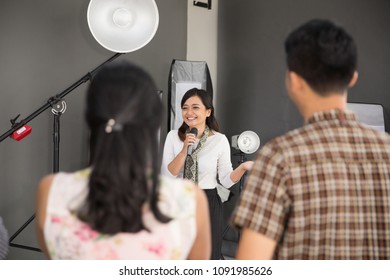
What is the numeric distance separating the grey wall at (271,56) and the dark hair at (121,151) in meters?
2.71

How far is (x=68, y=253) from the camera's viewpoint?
2.97 ft

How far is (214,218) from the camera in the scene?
235 cm

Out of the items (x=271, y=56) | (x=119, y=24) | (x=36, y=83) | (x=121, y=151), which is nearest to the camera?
(x=121, y=151)

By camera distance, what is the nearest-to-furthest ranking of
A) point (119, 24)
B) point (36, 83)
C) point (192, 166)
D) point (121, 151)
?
1. point (121, 151)
2. point (192, 166)
3. point (119, 24)
4. point (36, 83)

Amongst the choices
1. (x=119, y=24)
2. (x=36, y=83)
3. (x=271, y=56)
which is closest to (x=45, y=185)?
(x=119, y=24)

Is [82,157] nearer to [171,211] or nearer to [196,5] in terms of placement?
[196,5]

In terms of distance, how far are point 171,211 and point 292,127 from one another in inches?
111

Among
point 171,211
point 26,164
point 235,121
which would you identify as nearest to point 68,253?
point 171,211

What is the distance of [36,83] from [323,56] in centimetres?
Answer: 265

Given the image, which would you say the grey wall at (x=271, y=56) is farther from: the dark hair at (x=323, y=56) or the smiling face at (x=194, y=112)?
the dark hair at (x=323, y=56)

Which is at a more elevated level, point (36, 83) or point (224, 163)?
point (36, 83)

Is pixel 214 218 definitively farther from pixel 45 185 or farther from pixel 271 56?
pixel 271 56

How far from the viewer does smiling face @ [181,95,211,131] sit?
7.87 ft

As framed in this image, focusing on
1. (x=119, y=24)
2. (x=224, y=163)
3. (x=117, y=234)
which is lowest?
(x=224, y=163)
